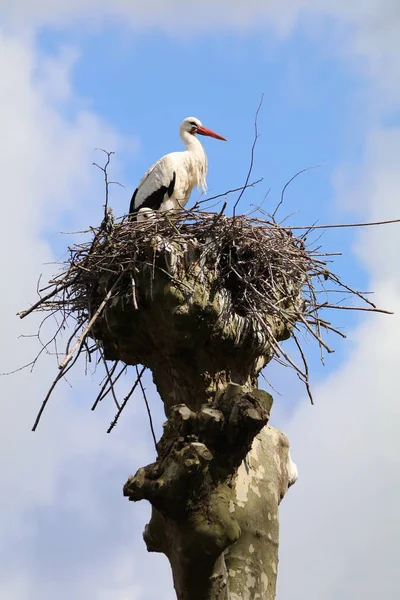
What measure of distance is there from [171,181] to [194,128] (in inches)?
49.7

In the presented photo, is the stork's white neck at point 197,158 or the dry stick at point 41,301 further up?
the stork's white neck at point 197,158

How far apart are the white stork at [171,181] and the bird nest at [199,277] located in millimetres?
2312

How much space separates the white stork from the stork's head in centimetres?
44

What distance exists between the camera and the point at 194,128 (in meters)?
11.8

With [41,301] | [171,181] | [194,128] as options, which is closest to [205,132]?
[194,128]

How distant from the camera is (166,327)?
24.1 ft

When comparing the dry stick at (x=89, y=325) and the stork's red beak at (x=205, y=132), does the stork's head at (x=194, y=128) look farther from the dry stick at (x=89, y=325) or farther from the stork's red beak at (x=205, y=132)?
the dry stick at (x=89, y=325)

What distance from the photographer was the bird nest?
7422 mm

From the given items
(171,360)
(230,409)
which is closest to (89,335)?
(171,360)

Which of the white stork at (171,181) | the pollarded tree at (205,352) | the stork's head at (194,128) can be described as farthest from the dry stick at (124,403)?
the stork's head at (194,128)

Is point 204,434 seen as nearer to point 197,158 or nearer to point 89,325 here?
point 89,325

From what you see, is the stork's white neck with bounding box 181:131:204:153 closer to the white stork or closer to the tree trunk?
the white stork

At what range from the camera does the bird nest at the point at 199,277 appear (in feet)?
24.3

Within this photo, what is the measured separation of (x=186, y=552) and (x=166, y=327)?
168 cm
